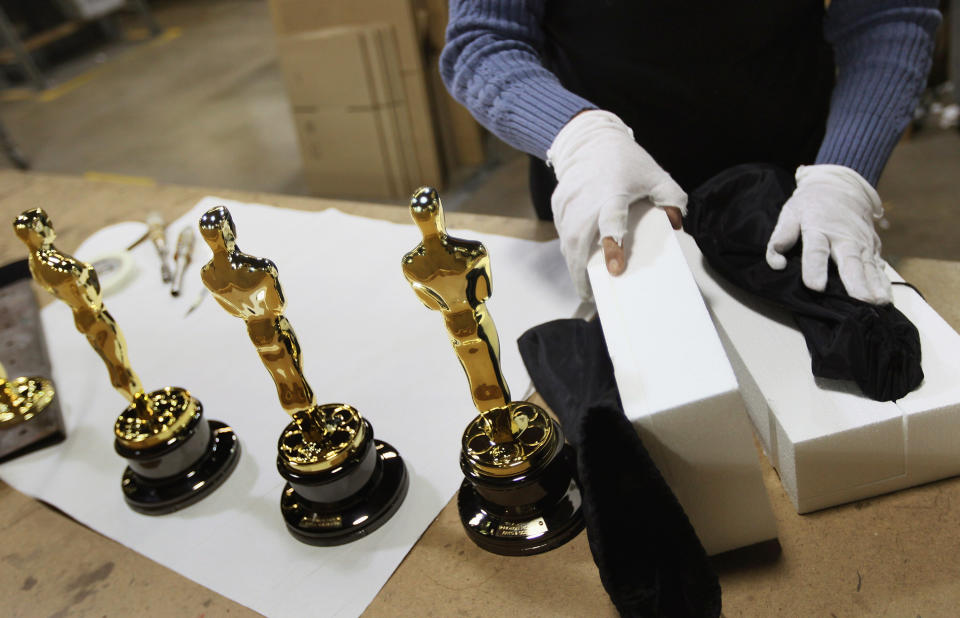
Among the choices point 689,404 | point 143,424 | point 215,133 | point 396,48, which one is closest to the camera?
point 689,404

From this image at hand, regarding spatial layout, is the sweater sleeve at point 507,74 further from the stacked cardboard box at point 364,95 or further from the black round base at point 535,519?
the stacked cardboard box at point 364,95

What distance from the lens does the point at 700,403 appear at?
510mm

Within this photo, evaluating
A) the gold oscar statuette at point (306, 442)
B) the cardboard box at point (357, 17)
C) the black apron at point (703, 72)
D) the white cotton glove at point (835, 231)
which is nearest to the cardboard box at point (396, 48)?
the cardboard box at point (357, 17)

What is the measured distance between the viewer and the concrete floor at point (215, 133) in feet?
7.71

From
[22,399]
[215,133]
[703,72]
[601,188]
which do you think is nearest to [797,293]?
[601,188]

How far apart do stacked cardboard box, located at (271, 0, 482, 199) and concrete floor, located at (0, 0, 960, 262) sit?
219mm

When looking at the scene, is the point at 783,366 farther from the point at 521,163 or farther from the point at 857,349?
the point at 521,163

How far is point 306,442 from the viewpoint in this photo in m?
0.65

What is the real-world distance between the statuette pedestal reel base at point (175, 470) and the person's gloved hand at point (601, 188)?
41 centimetres

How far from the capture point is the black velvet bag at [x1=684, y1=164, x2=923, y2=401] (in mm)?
574

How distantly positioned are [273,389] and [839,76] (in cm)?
78

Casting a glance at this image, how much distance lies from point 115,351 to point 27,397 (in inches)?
10.2

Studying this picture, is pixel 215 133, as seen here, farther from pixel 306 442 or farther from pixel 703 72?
pixel 306 442

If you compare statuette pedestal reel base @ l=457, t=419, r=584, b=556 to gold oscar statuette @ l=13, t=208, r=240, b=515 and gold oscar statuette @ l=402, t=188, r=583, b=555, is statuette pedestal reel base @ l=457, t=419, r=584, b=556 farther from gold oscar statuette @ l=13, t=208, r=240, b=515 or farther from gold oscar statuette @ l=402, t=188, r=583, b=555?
gold oscar statuette @ l=13, t=208, r=240, b=515
